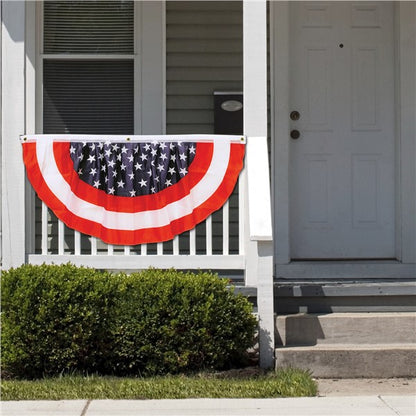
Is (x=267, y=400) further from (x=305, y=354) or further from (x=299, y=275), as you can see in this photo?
(x=299, y=275)

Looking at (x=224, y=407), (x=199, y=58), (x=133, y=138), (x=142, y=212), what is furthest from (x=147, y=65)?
(x=224, y=407)

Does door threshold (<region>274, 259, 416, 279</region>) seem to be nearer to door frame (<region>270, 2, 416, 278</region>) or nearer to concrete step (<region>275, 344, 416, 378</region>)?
door frame (<region>270, 2, 416, 278</region>)

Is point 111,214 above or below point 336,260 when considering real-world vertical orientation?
above

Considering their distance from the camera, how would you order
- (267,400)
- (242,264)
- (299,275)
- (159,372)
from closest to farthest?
(267,400) < (159,372) < (242,264) < (299,275)

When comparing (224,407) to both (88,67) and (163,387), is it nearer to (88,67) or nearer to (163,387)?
(163,387)

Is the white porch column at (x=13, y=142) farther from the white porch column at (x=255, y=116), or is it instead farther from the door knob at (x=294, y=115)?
the door knob at (x=294, y=115)

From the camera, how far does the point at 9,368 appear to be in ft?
18.1

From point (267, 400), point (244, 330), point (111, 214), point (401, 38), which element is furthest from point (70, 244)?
point (401, 38)

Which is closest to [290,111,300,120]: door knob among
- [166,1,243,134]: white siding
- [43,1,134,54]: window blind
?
[166,1,243,134]: white siding

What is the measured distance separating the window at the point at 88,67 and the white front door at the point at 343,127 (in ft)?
4.88

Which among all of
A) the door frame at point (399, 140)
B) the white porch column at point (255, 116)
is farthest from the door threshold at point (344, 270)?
the white porch column at point (255, 116)

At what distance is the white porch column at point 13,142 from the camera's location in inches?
235

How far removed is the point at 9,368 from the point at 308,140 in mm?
3303

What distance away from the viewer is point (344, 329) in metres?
5.92
